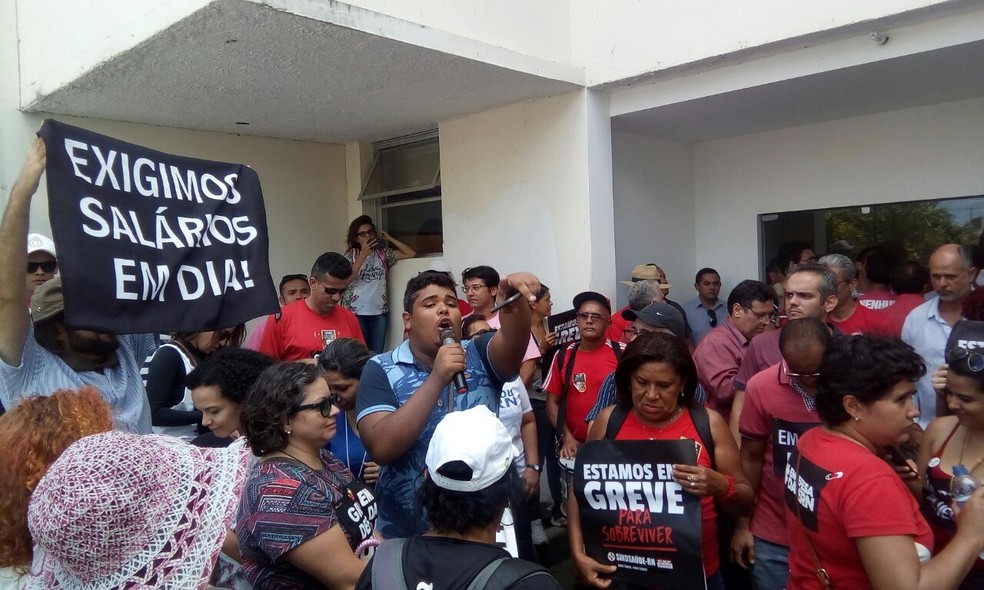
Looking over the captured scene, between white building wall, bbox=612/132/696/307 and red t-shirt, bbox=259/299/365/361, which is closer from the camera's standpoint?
red t-shirt, bbox=259/299/365/361

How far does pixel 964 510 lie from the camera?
2074mm

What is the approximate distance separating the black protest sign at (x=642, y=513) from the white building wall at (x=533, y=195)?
3031 mm

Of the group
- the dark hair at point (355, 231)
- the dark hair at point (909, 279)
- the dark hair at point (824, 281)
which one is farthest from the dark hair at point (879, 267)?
the dark hair at point (355, 231)

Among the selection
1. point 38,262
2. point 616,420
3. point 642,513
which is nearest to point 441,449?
point 642,513

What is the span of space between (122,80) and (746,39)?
4562mm

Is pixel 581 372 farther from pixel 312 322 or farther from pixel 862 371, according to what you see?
pixel 862 371

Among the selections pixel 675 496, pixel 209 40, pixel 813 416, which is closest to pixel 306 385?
pixel 675 496

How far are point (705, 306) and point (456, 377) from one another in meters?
4.81

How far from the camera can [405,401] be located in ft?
8.80

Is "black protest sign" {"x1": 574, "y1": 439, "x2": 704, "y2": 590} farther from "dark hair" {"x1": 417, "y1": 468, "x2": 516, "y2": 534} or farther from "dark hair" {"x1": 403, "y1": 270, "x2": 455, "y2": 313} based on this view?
"dark hair" {"x1": 417, "y1": 468, "x2": 516, "y2": 534}

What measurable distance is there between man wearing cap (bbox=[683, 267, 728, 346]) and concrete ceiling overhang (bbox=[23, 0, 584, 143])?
2.39 meters

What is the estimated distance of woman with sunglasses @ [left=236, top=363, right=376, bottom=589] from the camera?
2.11 metres

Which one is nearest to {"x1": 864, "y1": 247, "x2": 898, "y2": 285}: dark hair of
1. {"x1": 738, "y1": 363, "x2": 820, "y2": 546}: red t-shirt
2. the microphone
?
{"x1": 738, "y1": 363, "x2": 820, "y2": 546}: red t-shirt

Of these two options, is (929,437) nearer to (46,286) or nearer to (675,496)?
(675,496)
